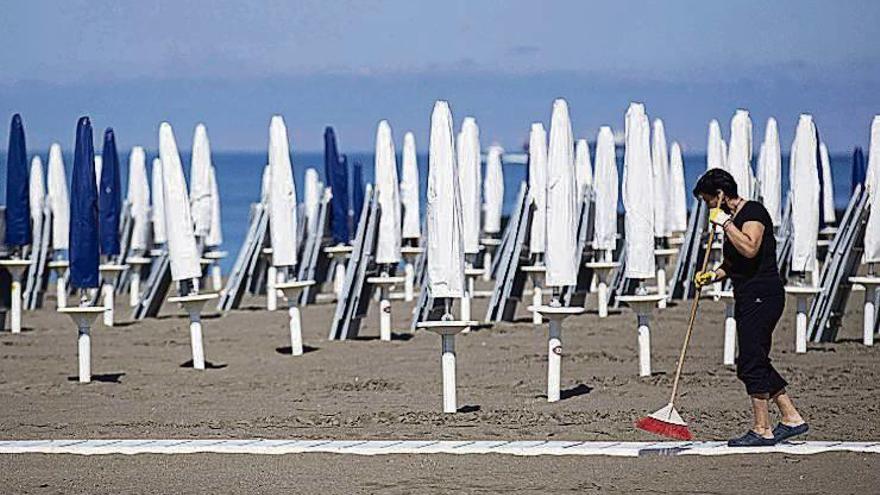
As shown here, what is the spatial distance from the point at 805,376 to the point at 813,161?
2.69 meters

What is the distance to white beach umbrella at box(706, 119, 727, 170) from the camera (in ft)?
58.6

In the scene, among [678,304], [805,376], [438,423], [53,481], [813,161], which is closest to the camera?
[53,481]

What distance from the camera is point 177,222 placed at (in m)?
13.6

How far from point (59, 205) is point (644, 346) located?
930cm

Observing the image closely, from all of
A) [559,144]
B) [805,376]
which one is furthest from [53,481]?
[805,376]

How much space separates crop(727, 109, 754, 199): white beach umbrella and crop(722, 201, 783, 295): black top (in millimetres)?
5947

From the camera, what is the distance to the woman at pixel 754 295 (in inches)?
346

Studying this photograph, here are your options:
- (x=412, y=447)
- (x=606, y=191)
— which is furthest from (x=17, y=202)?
(x=412, y=447)

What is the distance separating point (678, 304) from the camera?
19391mm

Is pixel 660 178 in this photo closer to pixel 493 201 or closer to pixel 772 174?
pixel 772 174

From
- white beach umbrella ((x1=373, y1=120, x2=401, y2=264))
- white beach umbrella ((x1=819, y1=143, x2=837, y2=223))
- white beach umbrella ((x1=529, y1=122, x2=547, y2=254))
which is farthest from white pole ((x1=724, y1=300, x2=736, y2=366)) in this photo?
white beach umbrella ((x1=819, y1=143, x2=837, y2=223))

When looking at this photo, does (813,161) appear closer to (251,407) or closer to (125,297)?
(251,407)

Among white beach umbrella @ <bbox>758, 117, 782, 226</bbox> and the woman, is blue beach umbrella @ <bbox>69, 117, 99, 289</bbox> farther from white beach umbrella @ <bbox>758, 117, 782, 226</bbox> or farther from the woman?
white beach umbrella @ <bbox>758, 117, 782, 226</bbox>

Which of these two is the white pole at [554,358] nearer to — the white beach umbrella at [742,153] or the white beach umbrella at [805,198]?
the white beach umbrella at [805,198]
